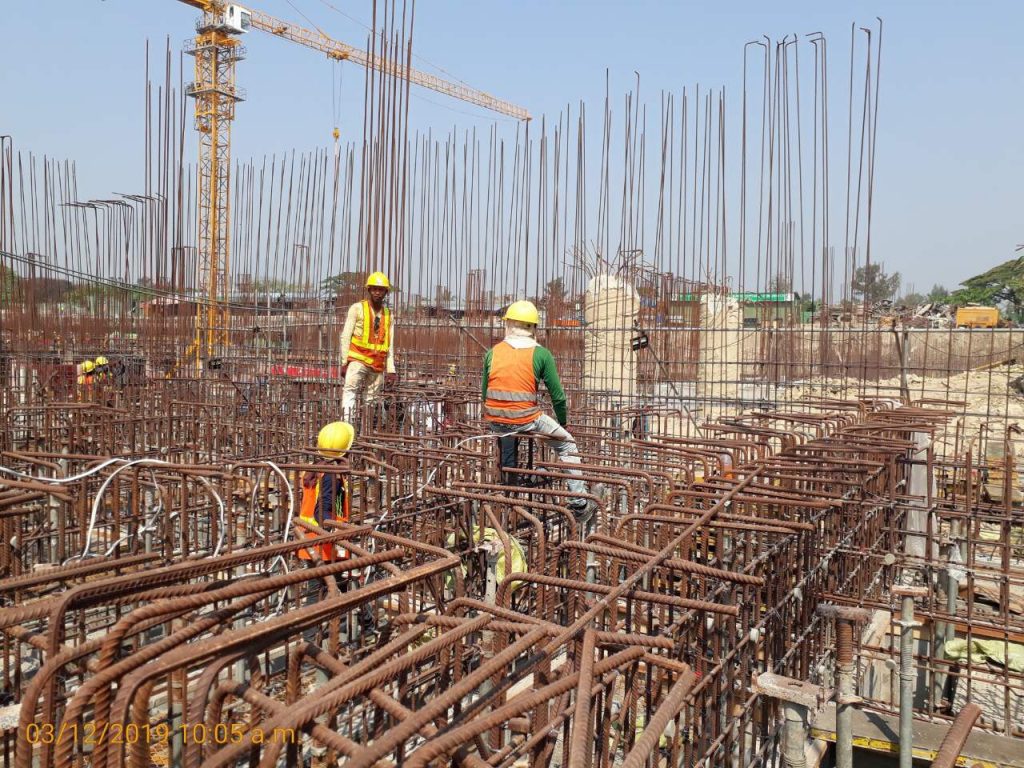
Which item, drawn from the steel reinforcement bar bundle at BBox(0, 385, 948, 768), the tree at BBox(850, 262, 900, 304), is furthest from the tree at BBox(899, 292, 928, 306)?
the steel reinforcement bar bundle at BBox(0, 385, 948, 768)

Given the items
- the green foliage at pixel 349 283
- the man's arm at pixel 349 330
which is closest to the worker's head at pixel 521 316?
the man's arm at pixel 349 330

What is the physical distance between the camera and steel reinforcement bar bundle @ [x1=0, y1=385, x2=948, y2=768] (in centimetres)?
156

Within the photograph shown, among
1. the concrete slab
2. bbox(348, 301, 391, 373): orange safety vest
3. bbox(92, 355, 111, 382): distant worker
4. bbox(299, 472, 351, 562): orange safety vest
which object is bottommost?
the concrete slab

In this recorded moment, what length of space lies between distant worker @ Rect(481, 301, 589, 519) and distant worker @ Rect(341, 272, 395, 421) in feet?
7.08

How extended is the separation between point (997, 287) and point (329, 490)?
25529 mm

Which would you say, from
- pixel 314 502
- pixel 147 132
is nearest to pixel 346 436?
pixel 314 502

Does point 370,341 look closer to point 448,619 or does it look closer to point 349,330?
point 349,330

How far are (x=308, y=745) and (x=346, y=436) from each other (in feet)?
8.27

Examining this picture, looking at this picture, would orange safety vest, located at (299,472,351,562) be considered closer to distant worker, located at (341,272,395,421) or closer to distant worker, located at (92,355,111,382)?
distant worker, located at (341,272,395,421)

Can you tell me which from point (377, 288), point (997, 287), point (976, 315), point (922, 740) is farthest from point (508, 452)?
point (997, 287)

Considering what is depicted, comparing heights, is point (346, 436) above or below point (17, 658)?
above

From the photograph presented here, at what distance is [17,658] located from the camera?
9.35 feet

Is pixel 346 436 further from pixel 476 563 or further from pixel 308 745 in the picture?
pixel 308 745

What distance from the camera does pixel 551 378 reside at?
5.76 metres
